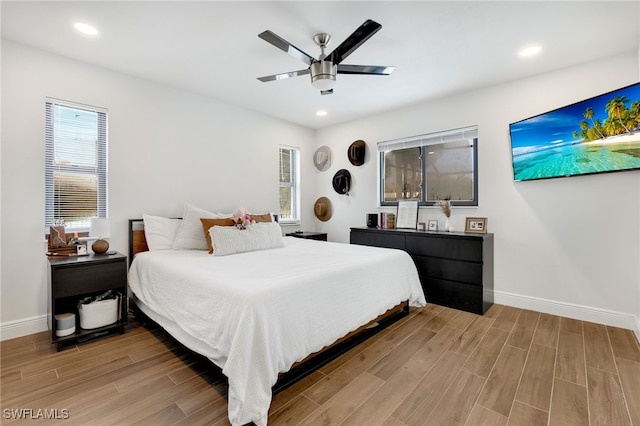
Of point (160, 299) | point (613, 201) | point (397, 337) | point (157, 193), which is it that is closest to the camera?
point (160, 299)

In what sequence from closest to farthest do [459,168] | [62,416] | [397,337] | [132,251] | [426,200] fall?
[62,416]
[397,337]
[132,251]
[459,168]
[426,200]

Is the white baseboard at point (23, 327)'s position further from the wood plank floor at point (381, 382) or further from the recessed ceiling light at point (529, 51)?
the recessed ceiling light at point (529, 51)

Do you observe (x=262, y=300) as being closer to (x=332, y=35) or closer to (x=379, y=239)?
(x=332, y=35)

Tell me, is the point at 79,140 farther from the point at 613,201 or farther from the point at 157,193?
the point at 613,201

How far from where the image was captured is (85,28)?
2.42m

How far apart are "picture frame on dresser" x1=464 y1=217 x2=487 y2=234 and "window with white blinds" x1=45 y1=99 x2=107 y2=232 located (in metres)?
4.29

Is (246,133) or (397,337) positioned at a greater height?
(246,133)

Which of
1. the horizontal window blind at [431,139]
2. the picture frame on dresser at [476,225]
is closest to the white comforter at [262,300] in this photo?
the picture frame on dresser at [476,225]

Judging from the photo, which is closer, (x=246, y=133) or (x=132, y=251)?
(x=132, y=251)

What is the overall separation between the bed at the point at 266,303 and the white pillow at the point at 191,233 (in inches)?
3.6

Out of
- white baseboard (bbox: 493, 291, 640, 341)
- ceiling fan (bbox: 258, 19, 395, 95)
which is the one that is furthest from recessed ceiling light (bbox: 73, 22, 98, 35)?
white baseboard (bbox: 493, 291, 640, 341)

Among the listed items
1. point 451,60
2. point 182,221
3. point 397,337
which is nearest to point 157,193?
point 182,221

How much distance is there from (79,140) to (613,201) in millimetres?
→ 5449

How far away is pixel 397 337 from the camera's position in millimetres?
2658
